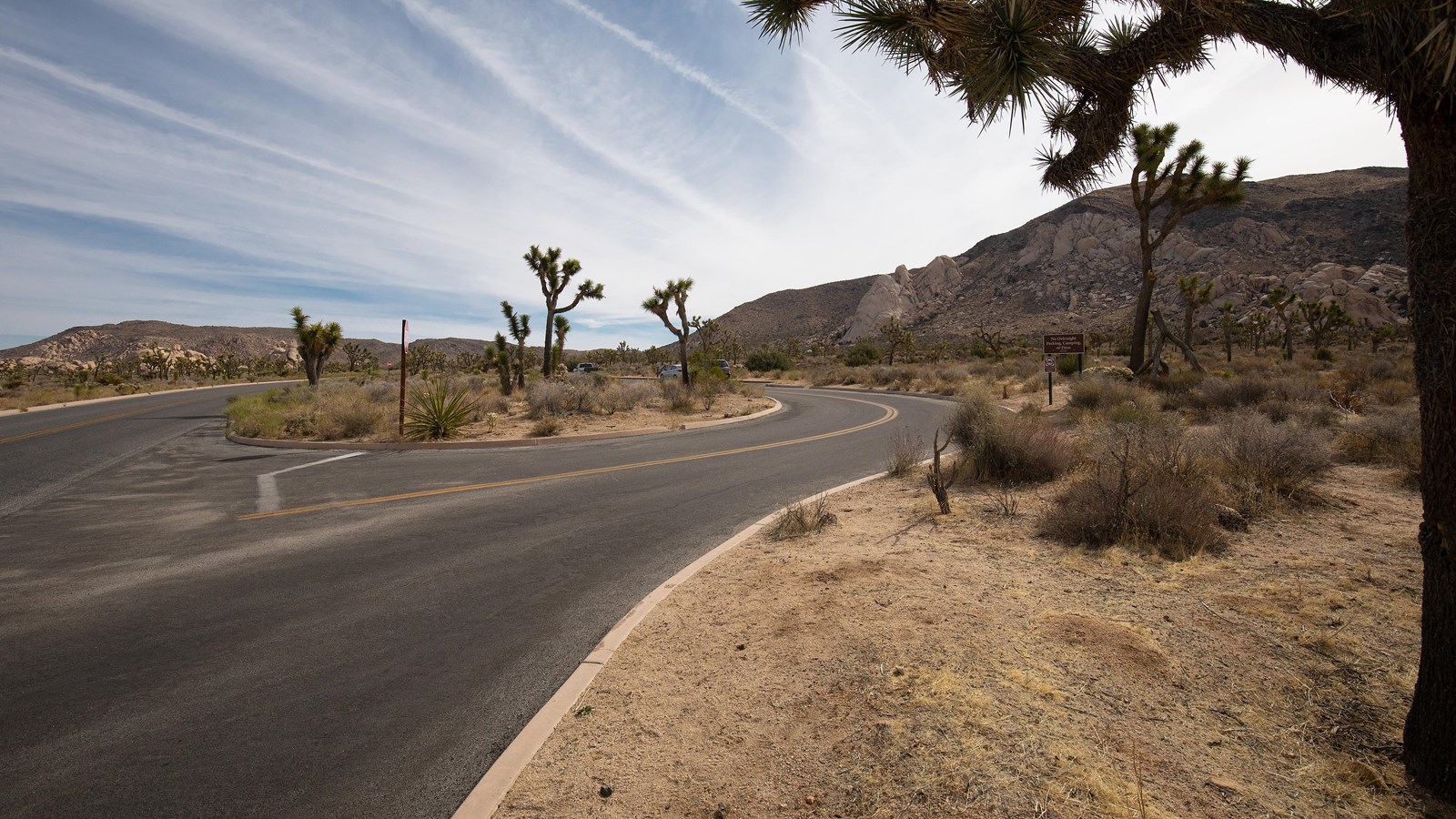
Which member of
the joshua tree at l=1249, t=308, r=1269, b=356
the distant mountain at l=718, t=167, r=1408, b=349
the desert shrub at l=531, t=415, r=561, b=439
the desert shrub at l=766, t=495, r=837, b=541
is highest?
the distant mountain at l=718, t=167, r=1408, b=349

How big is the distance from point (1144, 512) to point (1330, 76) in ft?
11.8

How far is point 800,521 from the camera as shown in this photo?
6.93 metres

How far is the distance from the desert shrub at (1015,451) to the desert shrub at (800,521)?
3.06 metres

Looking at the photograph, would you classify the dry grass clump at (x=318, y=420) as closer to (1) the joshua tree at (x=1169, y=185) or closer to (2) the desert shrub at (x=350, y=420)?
(2) the desert shrub at (x=350, y=420)

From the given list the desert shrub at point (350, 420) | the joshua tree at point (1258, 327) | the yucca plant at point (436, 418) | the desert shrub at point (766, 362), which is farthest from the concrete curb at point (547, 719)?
the joshua tree at point (1258, 327)

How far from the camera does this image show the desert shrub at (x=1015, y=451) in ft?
29.2

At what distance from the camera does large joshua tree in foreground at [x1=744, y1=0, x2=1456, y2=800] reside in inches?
106

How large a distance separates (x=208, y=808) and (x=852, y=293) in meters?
128

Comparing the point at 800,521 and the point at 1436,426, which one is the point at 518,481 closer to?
the point at 800,521

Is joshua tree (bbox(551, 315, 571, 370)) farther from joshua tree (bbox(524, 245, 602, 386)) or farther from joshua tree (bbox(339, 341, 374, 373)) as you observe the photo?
joshua tree (bbox(339, 341, 374, 373))

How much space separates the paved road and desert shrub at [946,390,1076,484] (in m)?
2.08

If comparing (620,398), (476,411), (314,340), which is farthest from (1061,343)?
(314,340)

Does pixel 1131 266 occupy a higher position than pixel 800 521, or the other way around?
pixel 1131 266

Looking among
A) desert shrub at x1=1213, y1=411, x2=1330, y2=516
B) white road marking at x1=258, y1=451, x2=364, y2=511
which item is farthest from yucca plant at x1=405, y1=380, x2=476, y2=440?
desert shrub at x1=1213, y1=411, x2=1330, y2=516
